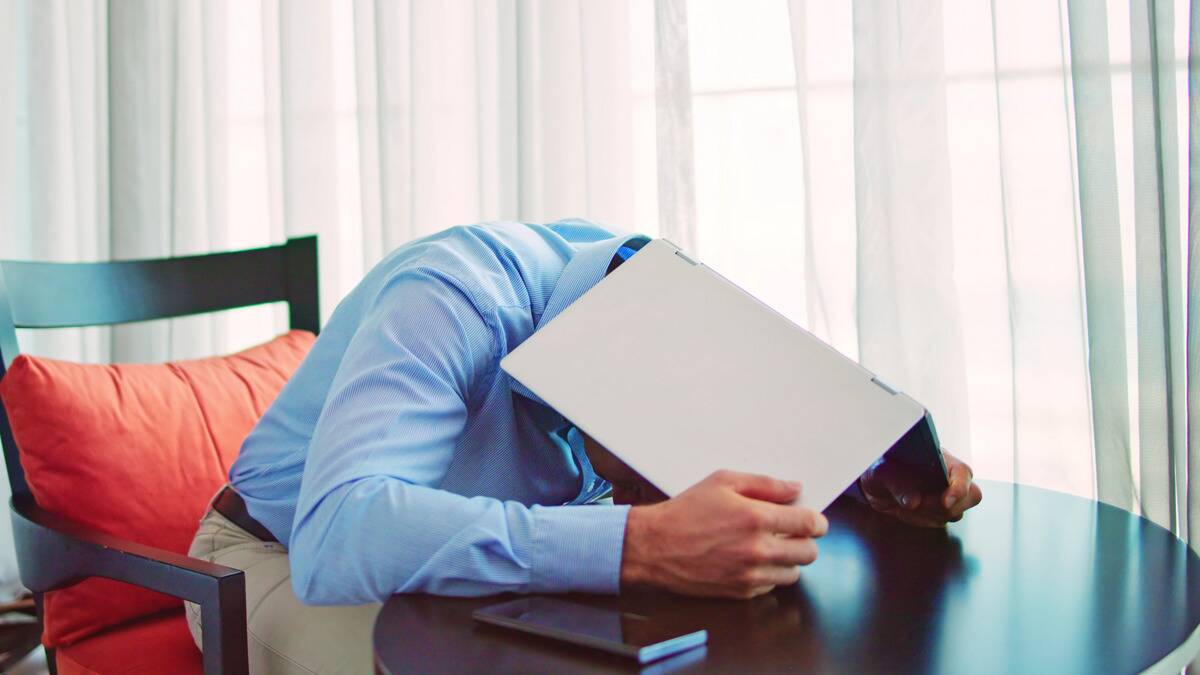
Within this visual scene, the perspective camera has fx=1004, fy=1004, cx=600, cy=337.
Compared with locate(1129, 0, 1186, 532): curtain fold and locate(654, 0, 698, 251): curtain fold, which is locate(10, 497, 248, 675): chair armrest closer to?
locate(654, 0, 698, 251): curtain fold

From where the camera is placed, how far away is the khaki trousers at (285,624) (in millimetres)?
959

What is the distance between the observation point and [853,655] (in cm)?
68

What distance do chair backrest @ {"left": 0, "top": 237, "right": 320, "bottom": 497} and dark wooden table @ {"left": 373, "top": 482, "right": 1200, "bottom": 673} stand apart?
86 centimetres

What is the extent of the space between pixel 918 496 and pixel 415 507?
0.52 metres

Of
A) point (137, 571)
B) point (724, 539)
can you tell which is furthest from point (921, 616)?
point (137, 571)

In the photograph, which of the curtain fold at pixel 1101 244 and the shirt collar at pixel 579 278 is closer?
the shirt collar at pixel 579 278

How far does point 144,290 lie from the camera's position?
1.57 meters

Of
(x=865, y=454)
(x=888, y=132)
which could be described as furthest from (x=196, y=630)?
(x=888, y=132)

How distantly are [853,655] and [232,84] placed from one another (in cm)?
198

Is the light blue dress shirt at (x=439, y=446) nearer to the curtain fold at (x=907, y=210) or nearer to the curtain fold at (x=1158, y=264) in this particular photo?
the curtain fold at (x=907, y=210)

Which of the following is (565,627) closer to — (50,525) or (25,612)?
(50,525)

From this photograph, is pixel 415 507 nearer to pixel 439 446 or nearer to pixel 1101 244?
pixel 439 446

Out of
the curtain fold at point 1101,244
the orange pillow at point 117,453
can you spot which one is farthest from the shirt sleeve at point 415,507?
the curtain fold at point 1101,244

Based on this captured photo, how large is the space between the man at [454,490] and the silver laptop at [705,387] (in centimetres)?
4
